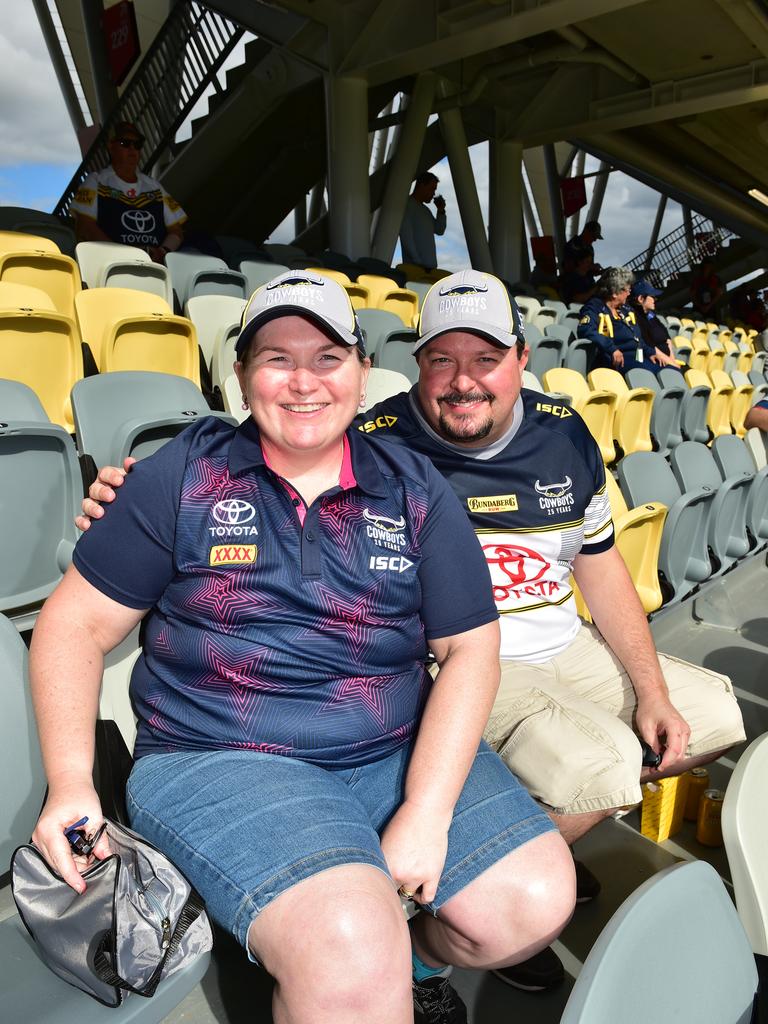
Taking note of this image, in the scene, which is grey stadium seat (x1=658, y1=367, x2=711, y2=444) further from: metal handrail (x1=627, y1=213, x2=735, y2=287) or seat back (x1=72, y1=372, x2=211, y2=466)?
metal handrail (x1=627, y1=213, x2=735, y2=287)

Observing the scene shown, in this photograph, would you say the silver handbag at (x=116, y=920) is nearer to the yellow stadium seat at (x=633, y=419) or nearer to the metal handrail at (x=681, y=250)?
the yellow stadium seat at (x=633, y=419)

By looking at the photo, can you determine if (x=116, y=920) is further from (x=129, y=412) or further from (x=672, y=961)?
(x=129, y=412)

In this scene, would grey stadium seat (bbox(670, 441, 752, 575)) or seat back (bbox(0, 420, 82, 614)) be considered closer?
seat back (bbox(0, 420, 82, 614))

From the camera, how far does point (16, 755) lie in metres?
1.26

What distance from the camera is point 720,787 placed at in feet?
7.68

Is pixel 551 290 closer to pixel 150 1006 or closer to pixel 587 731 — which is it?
pixel 587 731

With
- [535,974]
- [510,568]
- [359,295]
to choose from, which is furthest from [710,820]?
[359,295]

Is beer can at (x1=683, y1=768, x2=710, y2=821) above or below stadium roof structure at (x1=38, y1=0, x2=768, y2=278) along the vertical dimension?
below

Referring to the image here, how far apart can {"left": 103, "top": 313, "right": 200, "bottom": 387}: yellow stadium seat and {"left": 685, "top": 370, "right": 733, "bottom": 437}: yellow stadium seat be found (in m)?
4.99

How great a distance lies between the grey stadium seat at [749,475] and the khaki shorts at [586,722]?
239 cm

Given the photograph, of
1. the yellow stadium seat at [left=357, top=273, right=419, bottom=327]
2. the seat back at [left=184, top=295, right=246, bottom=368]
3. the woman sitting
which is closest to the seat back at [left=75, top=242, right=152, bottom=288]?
the seat back at [left=184, top=295, right=246, bottom=368]

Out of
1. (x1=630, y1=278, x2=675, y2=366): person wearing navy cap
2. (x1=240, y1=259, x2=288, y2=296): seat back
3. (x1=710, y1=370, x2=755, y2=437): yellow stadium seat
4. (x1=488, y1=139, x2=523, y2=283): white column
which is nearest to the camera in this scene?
(x1=240, y1=259, x2=288, y2=296): seat back

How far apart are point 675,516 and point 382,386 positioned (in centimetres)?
143

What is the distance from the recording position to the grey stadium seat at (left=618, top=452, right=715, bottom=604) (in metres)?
3.29
